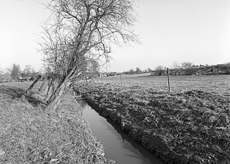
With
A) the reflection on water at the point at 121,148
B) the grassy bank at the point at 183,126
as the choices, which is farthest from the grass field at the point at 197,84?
the reflection on water at the point at 121,148

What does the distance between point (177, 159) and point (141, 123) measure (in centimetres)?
285

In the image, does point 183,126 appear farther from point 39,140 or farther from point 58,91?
point 58,91

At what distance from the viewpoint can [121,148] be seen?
6.30 m

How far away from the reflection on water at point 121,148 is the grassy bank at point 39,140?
2.53ft

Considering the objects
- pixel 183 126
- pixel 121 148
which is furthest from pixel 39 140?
pixel 183 126

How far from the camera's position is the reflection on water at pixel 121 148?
544cm

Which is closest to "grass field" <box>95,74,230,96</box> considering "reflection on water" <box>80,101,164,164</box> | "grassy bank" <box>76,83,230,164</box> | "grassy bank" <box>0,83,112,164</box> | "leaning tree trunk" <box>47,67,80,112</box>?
"grassy bank" <box>76,83,230,164</box>

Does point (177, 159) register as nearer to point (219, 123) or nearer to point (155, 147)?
point (155, 147)

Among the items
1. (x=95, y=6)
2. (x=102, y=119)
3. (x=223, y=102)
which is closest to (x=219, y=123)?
(x=223, y=102)

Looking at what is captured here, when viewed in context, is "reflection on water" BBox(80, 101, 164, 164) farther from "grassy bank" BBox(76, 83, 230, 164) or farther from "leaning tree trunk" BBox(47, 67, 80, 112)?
"leaning tree trunk" BBox(47, 67, 80, 112)

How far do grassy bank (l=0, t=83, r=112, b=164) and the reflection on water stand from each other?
2.53ft

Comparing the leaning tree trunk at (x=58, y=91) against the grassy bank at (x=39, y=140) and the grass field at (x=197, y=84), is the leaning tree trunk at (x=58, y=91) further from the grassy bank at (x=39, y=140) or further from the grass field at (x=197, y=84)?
the grass field at (x=197, y=84)

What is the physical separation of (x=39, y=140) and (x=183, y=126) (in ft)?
17.6

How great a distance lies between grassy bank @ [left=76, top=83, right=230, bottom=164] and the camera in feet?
15.9
